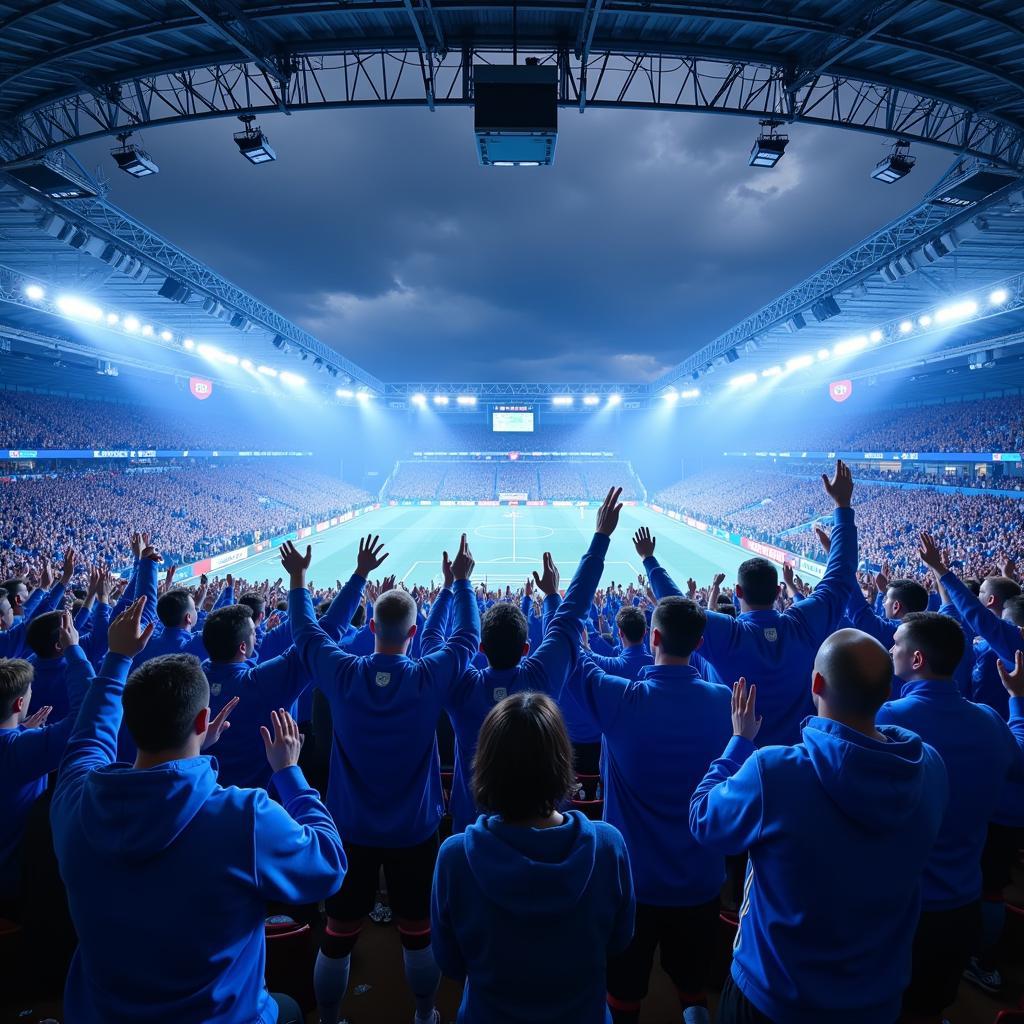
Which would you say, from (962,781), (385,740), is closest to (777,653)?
(962,781)

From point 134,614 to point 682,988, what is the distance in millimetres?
3348

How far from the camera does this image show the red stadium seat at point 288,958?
9.95 ft

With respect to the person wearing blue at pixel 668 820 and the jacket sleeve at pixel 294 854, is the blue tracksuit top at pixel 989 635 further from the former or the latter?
the jacket sleeve at pixel 294 854

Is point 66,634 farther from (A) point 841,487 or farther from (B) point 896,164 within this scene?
(B) point 896,164

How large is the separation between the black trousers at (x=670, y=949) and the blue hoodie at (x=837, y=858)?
2.84 feet

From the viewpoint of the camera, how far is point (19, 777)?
2.94 metres

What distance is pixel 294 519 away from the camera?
147 feet

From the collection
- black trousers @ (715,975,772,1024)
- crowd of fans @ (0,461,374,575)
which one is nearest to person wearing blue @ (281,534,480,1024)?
black trousers @ (715,975,772,1024)

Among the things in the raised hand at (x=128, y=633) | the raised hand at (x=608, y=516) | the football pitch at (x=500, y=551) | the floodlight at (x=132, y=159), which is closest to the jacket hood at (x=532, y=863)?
the raised hand at (x=128, y=633)

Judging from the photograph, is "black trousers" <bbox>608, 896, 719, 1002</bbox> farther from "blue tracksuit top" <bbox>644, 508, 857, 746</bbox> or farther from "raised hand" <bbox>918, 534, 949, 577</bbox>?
"raised hand" <bbox>918, 534, 949, 577</bbox>

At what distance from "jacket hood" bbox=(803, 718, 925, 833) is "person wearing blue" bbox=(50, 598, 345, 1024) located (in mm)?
1758

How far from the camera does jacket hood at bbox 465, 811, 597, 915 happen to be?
158 cm

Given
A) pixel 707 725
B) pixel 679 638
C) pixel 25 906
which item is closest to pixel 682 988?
pixel 707 725

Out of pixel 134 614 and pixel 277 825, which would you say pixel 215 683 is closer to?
pixel 134 614
